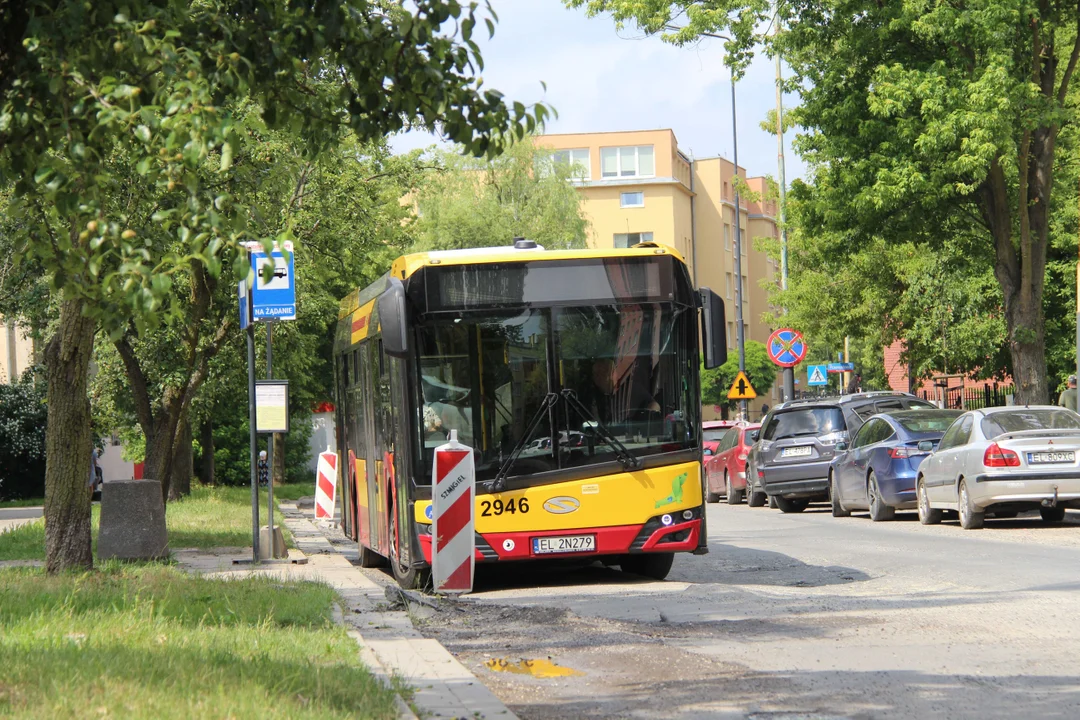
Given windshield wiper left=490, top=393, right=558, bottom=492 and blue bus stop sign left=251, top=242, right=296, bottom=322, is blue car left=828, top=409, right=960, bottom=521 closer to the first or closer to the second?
blue bus stop sign left=251, top=242, right=296, bottom=322

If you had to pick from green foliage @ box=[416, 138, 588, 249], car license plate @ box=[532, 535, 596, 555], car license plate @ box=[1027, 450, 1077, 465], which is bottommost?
car license plate @ box=[532, 535, 596, 555]

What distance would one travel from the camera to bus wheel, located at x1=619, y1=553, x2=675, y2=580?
46.4ft

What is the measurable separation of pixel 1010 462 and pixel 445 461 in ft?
27.6

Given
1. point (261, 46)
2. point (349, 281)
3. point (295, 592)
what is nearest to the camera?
point (261, 46)

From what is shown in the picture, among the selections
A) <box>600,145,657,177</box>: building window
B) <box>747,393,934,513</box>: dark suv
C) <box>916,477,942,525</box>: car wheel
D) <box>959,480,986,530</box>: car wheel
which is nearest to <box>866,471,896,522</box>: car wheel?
<box>916,477,942,525</box>: car wheel

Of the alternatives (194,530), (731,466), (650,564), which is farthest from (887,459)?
(731,466)

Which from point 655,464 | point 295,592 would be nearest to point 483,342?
point 655,464

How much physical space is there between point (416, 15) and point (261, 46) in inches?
28.1

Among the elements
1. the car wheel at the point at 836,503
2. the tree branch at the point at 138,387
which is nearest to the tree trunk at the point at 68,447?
the tree branch at the point at 138,387

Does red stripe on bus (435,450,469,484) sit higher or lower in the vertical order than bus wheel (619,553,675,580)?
higher

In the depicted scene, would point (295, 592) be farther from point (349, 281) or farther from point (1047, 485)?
point (349, 281)

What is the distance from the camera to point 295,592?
1180 cm

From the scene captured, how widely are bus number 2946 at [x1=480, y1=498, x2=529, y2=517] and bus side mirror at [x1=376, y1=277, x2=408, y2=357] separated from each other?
1.44 meters

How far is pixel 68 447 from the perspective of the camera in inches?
549
